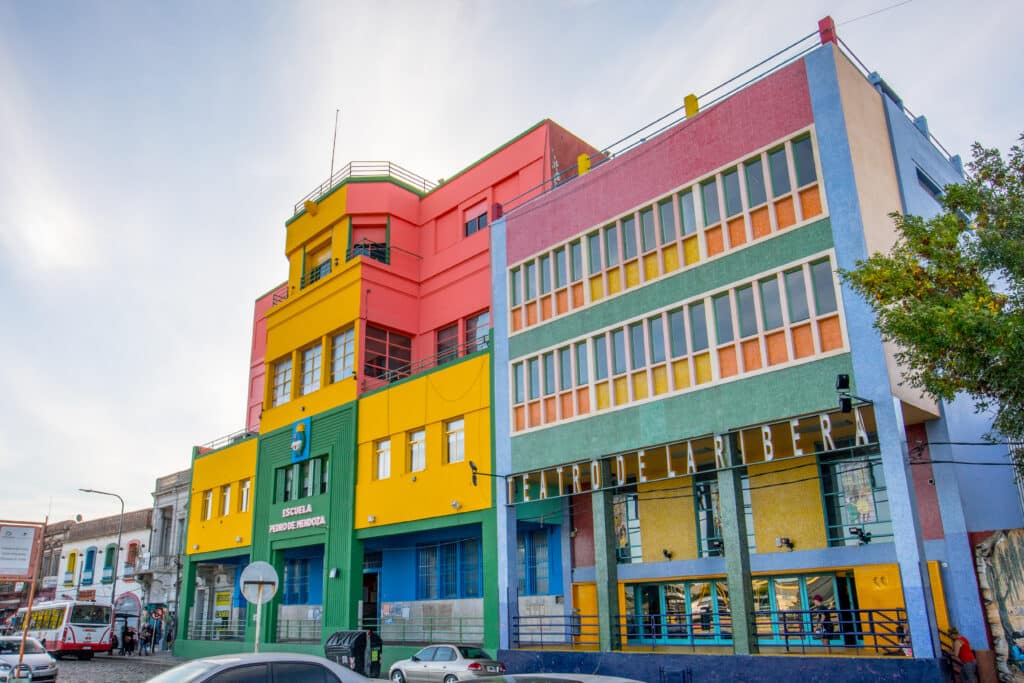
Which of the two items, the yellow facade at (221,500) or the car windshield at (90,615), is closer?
the yellow facade at (221,500)

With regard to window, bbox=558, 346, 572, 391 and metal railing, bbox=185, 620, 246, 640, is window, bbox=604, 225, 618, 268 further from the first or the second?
metal railing, bbox=185, 620, 246, 640

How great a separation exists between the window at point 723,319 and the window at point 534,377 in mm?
6106

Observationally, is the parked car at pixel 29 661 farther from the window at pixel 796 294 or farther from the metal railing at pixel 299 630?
the window at pixel 796 294

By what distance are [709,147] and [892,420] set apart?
8.37 metres

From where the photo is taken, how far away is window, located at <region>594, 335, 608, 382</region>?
22000 millimetres

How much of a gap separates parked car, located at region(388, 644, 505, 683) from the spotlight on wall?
9.19 m

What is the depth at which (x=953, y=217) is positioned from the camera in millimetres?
13320

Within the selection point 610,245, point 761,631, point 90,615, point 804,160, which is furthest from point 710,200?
point 90,615

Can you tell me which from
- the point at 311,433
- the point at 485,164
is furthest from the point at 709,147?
the point at 311,433

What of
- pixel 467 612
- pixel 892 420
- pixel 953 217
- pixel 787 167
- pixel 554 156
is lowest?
pixel 467 612

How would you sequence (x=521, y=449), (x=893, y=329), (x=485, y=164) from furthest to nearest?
(x=485, y=164) → (x=521, y=449) → (x=893, y=329)

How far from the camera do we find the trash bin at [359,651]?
23.2 meters

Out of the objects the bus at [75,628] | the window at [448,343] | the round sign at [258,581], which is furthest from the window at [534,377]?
the bus at [75,628]

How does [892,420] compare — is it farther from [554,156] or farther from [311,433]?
[311,433]
